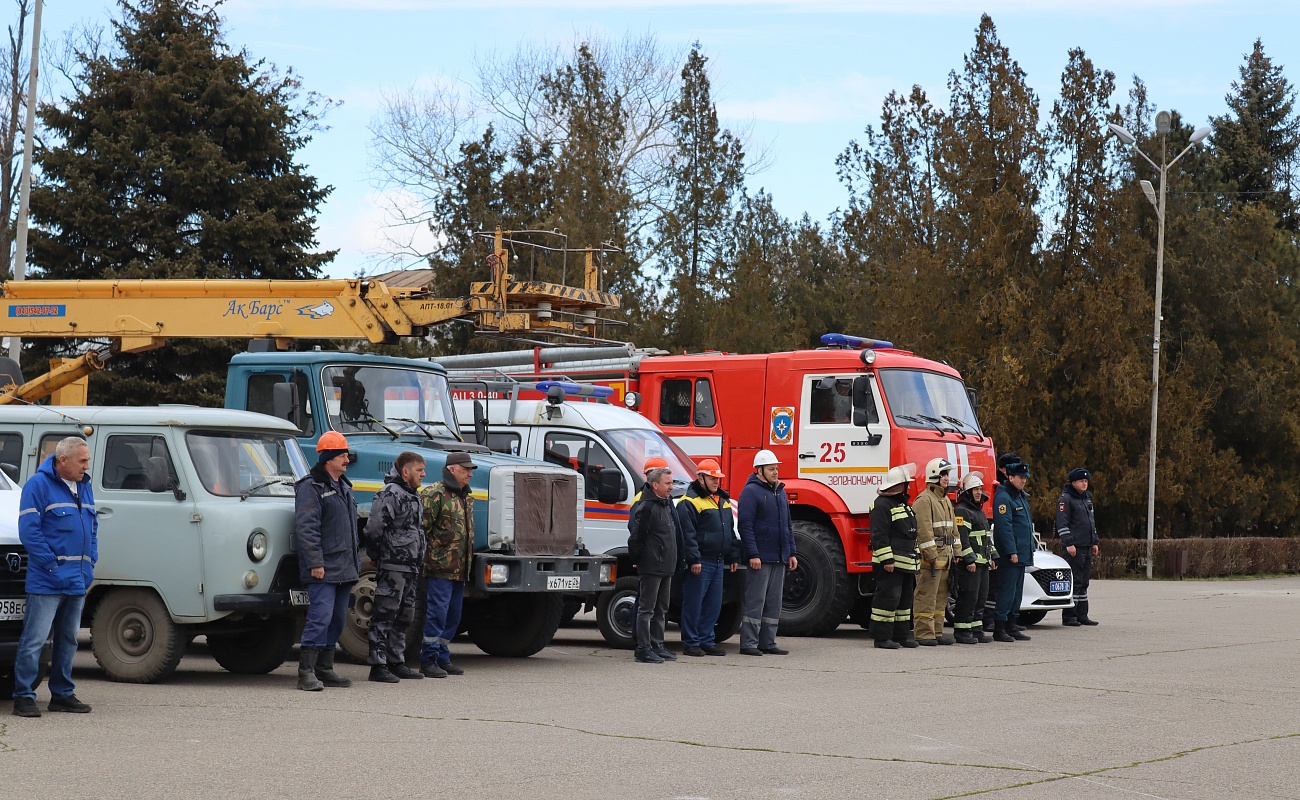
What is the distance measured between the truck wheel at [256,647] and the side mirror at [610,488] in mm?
4232

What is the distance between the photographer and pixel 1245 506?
3947 centimetres

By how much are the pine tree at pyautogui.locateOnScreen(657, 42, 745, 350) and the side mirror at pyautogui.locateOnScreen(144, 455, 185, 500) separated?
25927 mm

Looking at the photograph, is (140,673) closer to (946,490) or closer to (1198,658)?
(946,490)

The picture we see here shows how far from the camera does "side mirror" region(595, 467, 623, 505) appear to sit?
15.3m

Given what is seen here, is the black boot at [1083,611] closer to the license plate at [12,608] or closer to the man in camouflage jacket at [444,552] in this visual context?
the man in camouflage jacket at [444,552]

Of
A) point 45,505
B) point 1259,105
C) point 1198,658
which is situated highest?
point 1259,105

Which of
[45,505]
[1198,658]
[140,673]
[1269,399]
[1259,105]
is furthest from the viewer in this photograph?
[1259,105]

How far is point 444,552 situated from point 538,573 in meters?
0.99

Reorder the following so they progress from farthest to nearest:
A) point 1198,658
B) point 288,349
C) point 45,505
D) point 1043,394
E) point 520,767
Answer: point 1043,394 → point 288,349 → point 1198,658 → point 45,505 → point 520,767

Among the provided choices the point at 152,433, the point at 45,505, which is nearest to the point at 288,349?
the point at 152,433

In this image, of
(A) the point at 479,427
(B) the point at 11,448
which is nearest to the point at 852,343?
(A) the point at 479,427

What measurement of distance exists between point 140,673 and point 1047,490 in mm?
26948

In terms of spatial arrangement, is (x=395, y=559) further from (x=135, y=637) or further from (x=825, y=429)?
(x=825, y=429)

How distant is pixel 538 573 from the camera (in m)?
12.8
